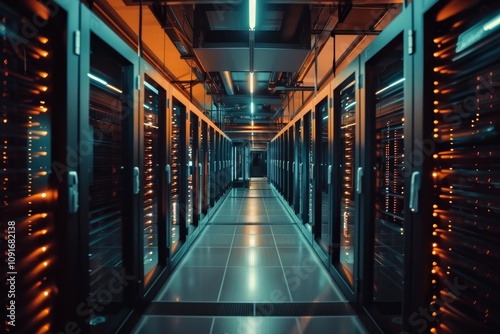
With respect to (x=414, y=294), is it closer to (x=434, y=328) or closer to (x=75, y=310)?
(x=434, y=328)

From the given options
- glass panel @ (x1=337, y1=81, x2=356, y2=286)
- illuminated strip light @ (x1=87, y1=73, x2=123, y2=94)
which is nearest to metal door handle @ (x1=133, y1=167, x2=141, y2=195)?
illuminated strip light @ (x1=87, y1=73, x2=123, y2=94)

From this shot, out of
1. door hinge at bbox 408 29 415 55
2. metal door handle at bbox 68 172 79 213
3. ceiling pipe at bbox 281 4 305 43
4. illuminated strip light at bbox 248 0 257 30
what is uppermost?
ceiling pipe at bbox 281 4 305 43

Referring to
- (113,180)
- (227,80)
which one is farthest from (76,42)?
(227,80)

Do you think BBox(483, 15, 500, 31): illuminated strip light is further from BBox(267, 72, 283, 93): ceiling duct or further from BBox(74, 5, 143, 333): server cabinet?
BBox(267, 72, 283, 93): ceiling duct

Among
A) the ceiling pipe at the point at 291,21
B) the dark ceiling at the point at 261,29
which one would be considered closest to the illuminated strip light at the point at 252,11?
the dark ceiling at the point at 261,29

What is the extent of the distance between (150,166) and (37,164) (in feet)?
5.69

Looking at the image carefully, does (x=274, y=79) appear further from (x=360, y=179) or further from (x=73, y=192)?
(x=73, y=192)

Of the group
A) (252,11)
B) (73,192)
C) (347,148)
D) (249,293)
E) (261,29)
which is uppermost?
(261,29)

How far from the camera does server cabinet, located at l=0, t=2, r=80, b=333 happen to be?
1262 mm

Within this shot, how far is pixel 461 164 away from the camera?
4.60 feet

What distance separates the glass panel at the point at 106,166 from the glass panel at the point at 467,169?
1.93 meters

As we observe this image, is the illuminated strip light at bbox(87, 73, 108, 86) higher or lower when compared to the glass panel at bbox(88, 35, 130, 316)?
higher

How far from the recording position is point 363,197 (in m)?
2.38

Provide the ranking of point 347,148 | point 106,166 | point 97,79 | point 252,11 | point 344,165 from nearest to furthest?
point 97,79 < point 106,166 < point 252,11 < point 344,165 < point 347,148
